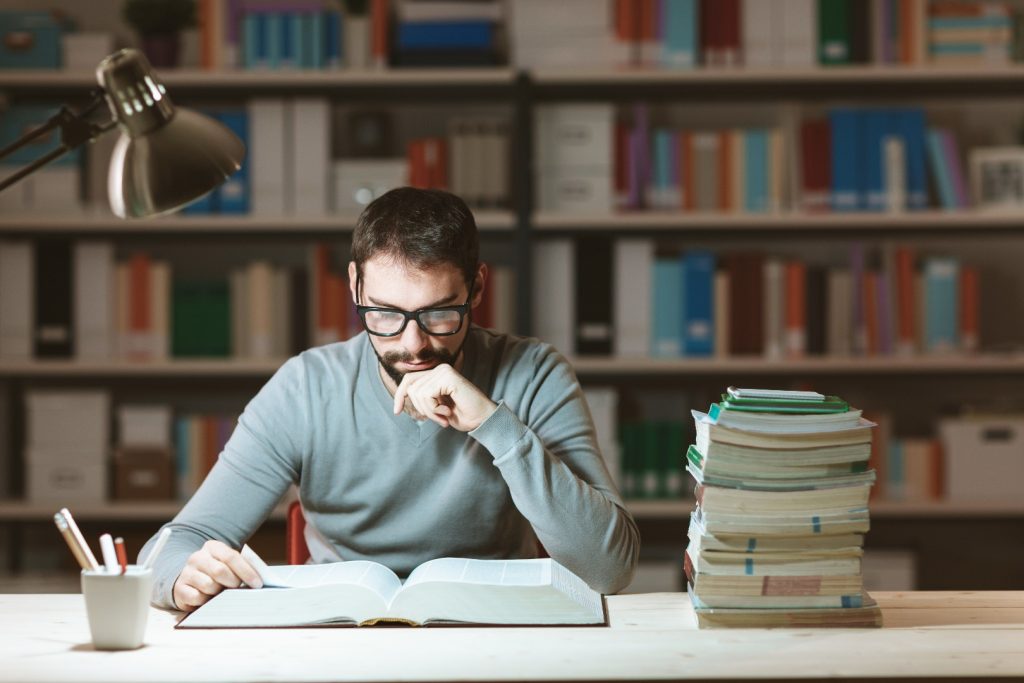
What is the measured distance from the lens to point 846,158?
9.98ft

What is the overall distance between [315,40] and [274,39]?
114 mm

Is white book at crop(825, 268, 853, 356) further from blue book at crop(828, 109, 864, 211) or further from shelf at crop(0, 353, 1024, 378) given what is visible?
blue book at crop(828, 109, 864, 211)

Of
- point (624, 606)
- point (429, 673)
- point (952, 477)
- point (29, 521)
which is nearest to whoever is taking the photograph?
point (429, 673)

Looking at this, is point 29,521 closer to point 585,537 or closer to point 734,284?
point 734,284

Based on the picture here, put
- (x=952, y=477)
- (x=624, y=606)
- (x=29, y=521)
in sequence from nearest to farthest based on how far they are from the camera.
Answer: (x=624, y=606) → (x=952, y=477) → (x=29, y=521)

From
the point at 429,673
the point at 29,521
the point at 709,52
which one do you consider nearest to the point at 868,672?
the point at 429,673

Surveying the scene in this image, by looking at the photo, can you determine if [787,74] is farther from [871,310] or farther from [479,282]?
[479,282]

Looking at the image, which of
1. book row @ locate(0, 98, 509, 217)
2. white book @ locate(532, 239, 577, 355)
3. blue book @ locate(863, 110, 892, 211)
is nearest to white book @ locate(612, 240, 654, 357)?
white book @ locate(532, 239, 577, 355)

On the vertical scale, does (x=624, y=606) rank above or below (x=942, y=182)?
below

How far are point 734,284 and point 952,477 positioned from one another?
79cm

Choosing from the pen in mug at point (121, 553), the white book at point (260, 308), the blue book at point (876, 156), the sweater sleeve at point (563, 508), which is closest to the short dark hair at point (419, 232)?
the sweater sleeve at point (563, 508)

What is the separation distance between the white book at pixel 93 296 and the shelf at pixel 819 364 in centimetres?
129

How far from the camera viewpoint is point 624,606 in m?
1.37

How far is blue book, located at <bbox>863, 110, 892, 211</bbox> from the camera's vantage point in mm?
3027
